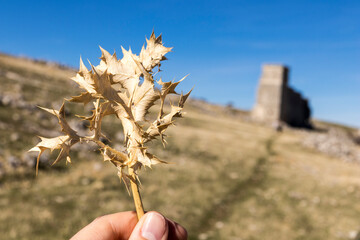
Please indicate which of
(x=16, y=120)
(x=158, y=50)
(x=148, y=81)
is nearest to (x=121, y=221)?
(x=148, y=81)

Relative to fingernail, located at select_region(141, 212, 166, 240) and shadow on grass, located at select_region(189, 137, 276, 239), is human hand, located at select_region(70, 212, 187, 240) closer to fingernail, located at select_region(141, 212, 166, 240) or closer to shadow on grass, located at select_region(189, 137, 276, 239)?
fingernail, located at select_region(141, 212, 166, 240)

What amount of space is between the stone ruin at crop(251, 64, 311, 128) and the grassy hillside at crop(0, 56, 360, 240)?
39.5m

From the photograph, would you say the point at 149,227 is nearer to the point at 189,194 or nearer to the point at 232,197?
the point at 189,194

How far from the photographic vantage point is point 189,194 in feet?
48.1

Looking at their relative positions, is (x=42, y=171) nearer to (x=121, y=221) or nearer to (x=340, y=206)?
(x=121, y=221)

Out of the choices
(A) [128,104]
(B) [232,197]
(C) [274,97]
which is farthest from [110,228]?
(C) [274,97]

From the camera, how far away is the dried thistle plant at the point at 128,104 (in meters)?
1.79

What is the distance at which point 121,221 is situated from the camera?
94.2 inches

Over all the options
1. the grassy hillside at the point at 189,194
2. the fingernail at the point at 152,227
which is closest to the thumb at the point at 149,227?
the fingernail at the point at 152,227

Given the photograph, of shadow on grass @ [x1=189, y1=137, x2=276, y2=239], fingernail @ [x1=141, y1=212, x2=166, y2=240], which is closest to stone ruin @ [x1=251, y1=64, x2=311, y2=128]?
shadow on grass @ [x1=189, y1=137, x2=276, y2=239]

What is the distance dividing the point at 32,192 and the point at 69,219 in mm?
2619

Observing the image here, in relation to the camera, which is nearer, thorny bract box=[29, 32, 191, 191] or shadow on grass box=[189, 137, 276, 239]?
thorny bract box=[29, 32, 191, 191]

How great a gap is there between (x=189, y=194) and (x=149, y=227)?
1289 cm

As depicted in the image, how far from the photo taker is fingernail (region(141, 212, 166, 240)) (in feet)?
6.88
